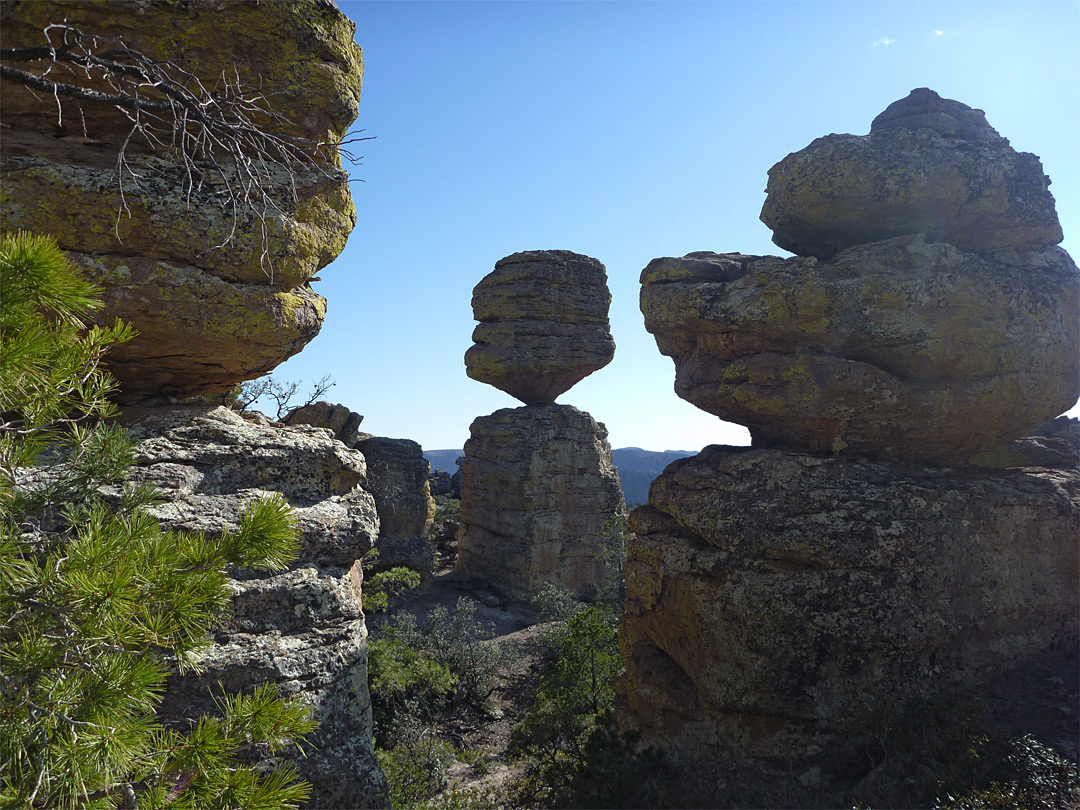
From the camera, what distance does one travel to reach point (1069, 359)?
9000 mm

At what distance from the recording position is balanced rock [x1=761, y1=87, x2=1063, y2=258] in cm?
923

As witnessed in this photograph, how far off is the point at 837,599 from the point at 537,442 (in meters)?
15.3

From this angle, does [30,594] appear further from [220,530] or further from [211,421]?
[211,421]

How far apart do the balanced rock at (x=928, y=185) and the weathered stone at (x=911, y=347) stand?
0.45 meters

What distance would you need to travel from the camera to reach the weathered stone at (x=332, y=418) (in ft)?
67.1

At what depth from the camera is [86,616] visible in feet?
10.4

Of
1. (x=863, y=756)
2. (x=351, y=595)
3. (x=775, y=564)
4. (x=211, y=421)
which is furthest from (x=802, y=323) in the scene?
(x=211, y=421)

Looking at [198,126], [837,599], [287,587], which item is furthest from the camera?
[837,599]

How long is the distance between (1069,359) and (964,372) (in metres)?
1.49

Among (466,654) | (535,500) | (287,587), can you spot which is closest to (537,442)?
(535,500)

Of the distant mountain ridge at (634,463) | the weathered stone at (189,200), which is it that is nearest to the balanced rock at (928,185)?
the weathered stone at (189,200)

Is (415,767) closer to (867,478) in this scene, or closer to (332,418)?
(867,478)

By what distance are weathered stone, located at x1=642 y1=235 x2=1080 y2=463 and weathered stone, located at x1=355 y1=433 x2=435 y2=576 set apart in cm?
1426

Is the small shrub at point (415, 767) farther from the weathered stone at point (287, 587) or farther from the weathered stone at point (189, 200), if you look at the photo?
the weathered stone at point (189, 200)
